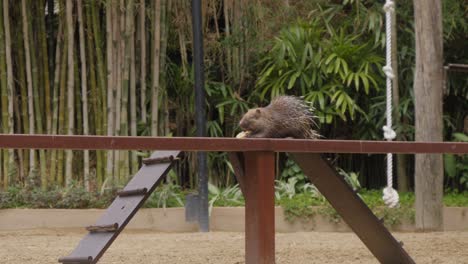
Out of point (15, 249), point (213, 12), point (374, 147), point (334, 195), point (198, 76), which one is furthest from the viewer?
point (213, 12)

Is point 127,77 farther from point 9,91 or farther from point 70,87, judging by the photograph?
point 9,91

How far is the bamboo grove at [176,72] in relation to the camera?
25.9 ft

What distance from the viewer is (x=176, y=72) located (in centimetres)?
875

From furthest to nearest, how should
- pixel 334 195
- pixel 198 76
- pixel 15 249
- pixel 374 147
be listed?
pixel 198 76, pixel 15 249, pixel 334 195, pixel 374 147

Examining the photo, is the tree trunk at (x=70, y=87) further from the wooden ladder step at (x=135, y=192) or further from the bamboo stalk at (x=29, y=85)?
the wooden ladder step at (x=135, y=192)

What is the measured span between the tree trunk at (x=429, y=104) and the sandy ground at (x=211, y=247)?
0.84ft

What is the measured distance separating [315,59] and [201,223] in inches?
89.9

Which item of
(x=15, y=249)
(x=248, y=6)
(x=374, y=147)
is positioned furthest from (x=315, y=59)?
(x=374, y=147)

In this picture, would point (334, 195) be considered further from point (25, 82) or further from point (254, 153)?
point (25, 82)

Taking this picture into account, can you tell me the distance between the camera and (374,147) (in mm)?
4293

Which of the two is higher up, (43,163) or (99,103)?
(99,103)

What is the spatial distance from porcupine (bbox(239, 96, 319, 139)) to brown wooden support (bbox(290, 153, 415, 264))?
154mm

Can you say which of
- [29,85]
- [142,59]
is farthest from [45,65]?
[142,59]

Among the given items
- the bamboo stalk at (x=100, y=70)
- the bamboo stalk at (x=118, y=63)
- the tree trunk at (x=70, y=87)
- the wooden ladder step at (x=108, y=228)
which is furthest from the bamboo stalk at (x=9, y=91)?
the wooden ladder step at (x=108, y=228)
